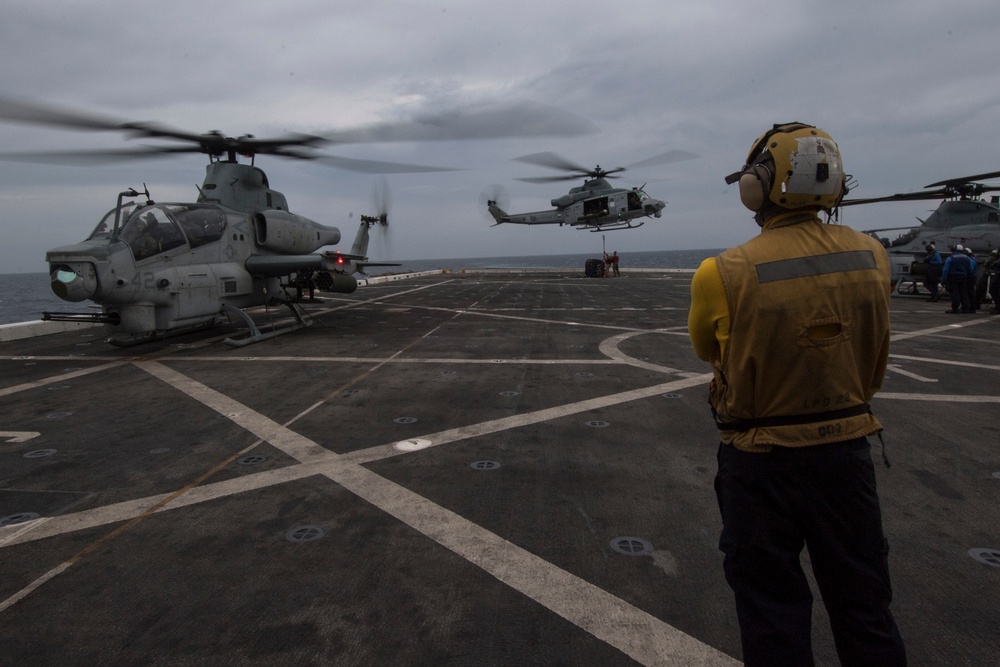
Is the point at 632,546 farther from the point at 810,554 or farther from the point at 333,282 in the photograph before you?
the point at 333,282

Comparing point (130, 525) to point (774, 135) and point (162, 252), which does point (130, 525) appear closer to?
point (774, 135)

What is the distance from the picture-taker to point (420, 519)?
392cm

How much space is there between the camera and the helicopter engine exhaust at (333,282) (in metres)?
14.2

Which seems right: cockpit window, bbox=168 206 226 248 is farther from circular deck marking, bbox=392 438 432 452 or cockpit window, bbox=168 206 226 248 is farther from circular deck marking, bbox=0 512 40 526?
circular deck marking, bbox=392 438 432 452

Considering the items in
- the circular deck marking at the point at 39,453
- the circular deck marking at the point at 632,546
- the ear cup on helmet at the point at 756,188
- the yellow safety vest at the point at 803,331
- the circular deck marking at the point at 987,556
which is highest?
the ear cup on helmet at the point at 756,188

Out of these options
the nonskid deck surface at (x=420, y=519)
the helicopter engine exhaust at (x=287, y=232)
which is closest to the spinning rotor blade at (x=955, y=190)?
the nonskid deck surface at (x=420, y=519)

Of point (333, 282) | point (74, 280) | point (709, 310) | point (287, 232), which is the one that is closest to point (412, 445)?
point (709, 310)

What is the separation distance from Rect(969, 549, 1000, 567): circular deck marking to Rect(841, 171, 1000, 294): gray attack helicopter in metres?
17.8

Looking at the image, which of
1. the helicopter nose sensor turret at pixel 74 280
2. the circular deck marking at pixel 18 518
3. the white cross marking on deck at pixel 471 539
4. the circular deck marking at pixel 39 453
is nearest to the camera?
the white cross marking on deck at pixel 471 539

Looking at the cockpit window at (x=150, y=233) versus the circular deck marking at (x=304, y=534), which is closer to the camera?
the circular deck marking at (x=304, y=534)

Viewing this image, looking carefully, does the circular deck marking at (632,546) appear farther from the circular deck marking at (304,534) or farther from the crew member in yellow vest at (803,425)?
the circular deck marking at (304,534)

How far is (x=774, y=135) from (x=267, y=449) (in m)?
5.23

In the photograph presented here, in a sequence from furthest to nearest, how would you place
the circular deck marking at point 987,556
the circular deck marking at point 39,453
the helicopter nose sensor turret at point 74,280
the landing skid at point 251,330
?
the landing skid at point 251,330
the helicopter nose sensor turret at point 74,280
the circular deck marking at point 39,453
the circular deck marking at point 987,556

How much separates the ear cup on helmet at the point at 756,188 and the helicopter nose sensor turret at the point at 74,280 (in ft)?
35.2
